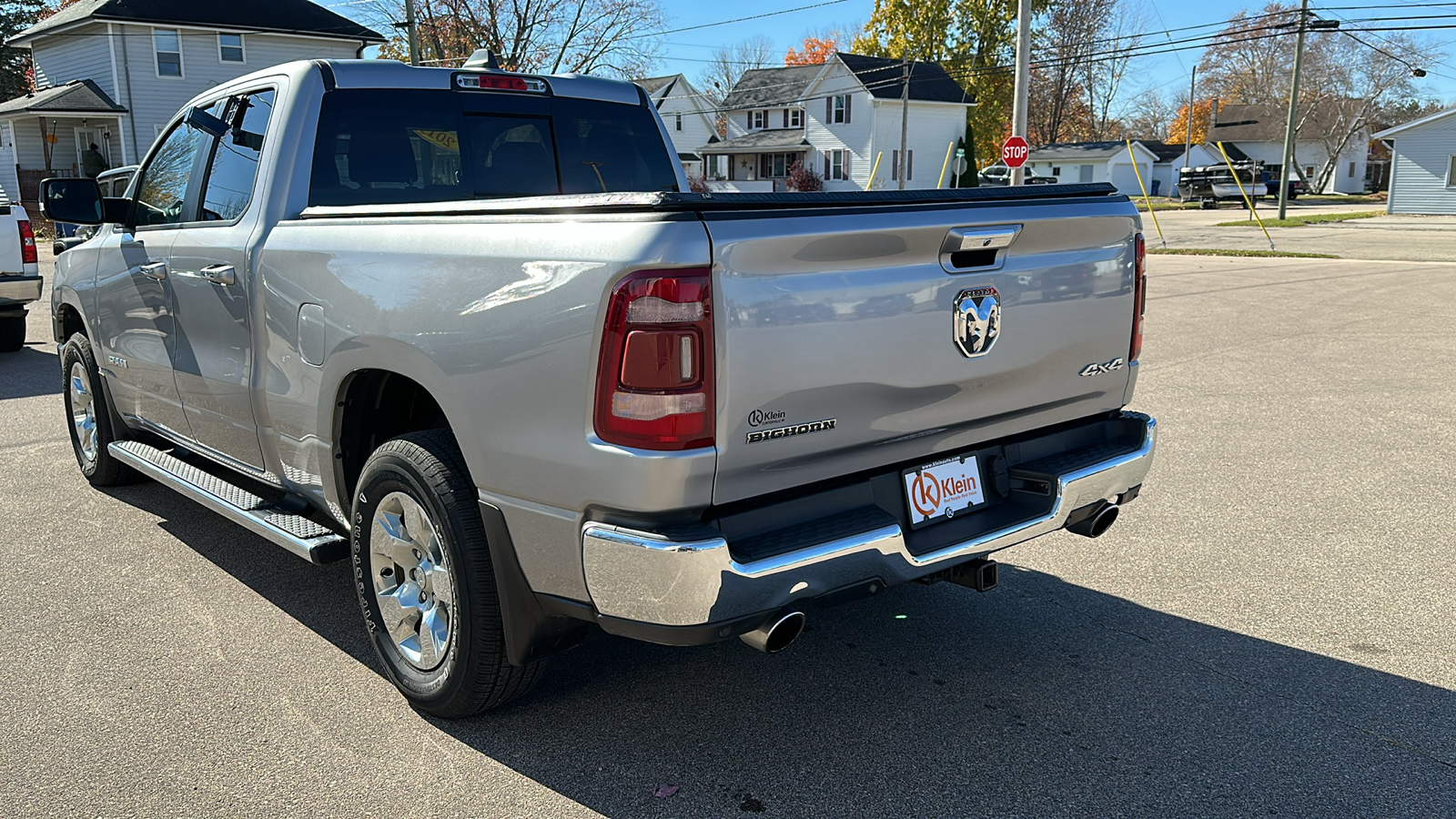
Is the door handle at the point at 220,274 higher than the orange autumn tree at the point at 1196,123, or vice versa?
the orange autumn tree at the point at 1196,123

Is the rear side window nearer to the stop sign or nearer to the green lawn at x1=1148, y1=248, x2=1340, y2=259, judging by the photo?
the stop sign

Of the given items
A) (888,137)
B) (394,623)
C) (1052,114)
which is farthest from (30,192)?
(1052,114)

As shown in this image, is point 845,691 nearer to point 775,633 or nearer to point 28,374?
point 775,633

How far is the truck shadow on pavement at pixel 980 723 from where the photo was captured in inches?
122

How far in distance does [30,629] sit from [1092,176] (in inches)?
3223

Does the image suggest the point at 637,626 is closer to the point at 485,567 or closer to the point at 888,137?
the point at 485,567

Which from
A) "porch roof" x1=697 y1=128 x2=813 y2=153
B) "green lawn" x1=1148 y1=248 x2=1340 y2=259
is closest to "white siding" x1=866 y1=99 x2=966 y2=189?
"porch roof" x1=697 y1=128 x2=813 y2=153

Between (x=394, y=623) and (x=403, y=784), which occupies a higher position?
(x=394, y=623)

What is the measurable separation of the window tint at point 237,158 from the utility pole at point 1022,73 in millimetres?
19192

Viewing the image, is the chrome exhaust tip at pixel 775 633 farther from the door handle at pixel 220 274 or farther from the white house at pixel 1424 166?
the white house at pixel 1424 166

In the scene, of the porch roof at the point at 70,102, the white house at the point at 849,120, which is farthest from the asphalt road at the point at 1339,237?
the porch roof at the point at 70,102

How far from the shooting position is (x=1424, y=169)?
49656 millimetres

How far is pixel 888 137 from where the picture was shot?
60125 mm

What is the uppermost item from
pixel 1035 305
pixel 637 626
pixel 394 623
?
pixel 1035 305
